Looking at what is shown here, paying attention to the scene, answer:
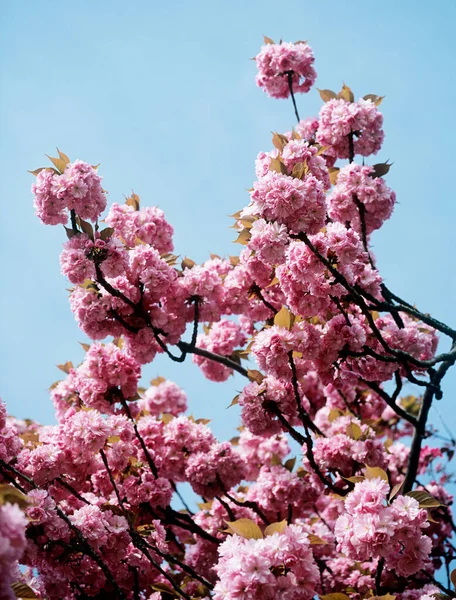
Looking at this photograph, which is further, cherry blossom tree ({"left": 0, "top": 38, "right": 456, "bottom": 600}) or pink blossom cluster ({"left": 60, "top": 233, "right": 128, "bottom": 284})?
pink blossom cluster ({"left": 60, "top": 233, "right": 128, "bottom": 284})

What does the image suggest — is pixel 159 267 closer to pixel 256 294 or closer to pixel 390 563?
pixel 256 294

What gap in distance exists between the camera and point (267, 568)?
2502mm

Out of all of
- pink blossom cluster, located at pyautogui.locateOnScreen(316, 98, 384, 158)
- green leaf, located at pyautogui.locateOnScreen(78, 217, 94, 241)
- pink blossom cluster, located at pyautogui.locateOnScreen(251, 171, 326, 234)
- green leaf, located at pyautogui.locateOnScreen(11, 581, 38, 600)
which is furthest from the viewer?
pink blossom cluster, located at pyautogui.locateOnScreen(316, 98, 384, 158)

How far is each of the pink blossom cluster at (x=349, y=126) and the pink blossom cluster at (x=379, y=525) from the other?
3.26m

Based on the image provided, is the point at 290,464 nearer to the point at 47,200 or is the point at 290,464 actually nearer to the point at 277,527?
the point at 277,527

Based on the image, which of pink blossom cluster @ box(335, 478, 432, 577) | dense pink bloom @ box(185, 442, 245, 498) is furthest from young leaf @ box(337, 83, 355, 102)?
pink blossom cluster @ box(335, 478, 432, 577)

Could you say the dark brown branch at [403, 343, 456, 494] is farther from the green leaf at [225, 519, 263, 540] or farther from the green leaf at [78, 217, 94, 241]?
the green leaf at [78, 217, 94, 241]

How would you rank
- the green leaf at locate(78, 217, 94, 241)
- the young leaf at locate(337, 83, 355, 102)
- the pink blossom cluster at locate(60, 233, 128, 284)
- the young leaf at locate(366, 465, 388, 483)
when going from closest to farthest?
the young leaf at locate(366, 465, 388, 483), the pink blossom cluster at locate(60, 233, 128, 284), the green leaf at locate(78, 217, 94, 241), the young leaf at locate(337, 83, 355, 102)

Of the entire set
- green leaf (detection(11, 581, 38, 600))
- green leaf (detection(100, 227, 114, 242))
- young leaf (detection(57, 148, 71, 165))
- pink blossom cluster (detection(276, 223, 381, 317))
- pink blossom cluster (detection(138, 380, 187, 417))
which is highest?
pink blossom cluster (detection(138, 380, 187, 417))

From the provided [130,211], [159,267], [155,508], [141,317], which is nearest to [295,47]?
[130,211]

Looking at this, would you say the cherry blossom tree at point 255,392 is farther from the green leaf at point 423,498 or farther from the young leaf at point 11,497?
the young leaf at point 11,497

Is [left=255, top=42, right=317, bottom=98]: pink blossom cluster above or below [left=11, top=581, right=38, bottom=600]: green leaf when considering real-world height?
above

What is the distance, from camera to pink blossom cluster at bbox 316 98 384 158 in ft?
16.2

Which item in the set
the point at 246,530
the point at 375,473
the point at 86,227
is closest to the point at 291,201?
the point at 86,227
